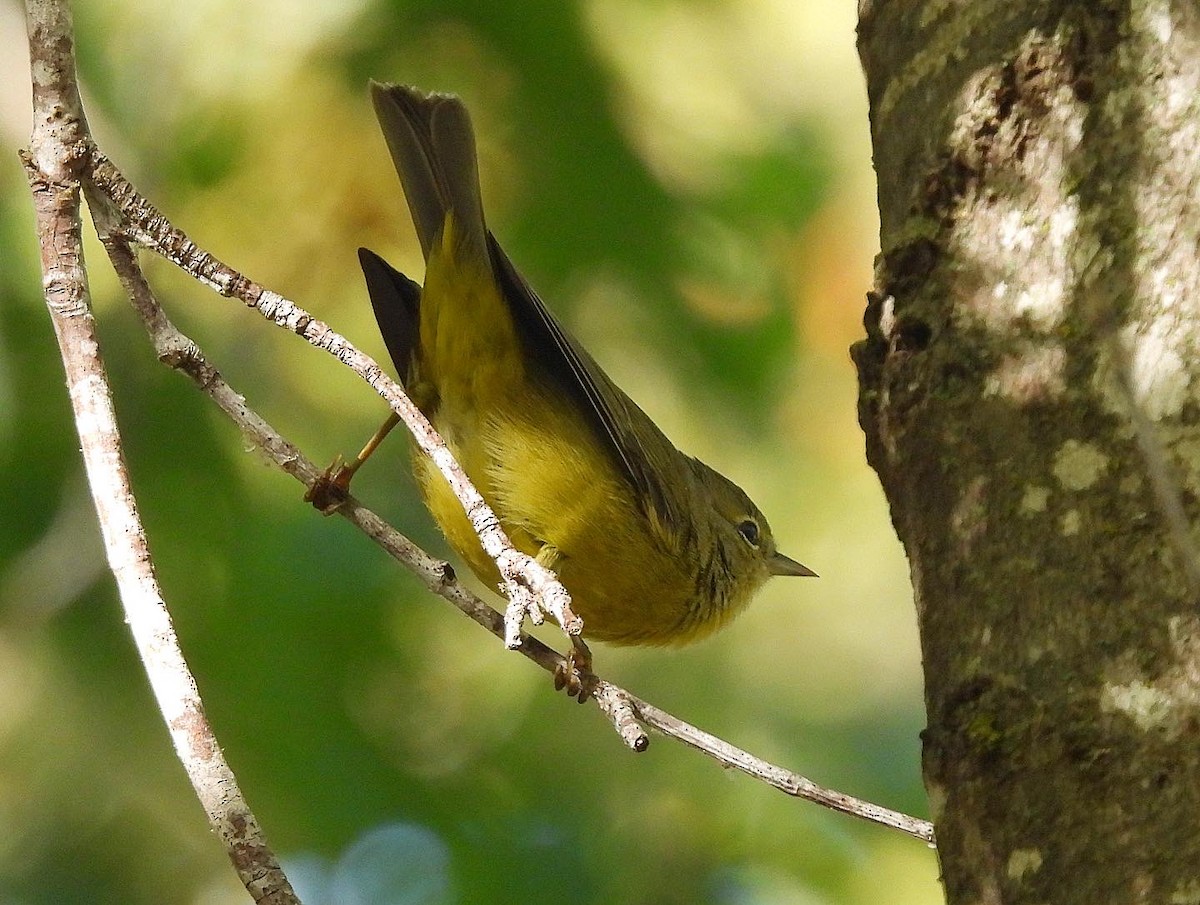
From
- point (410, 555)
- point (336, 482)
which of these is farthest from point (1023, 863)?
point (336, 482)

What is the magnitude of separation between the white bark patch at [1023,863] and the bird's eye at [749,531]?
356 centimetres

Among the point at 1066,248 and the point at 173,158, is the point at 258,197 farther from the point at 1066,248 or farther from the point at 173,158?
the point at 1066,248

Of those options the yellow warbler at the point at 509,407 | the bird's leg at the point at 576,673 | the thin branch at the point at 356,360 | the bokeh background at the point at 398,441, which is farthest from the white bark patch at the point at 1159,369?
the bokeh background at the point at 398,441

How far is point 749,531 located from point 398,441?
142cm

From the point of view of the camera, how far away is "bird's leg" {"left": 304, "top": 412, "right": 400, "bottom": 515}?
3282 mm

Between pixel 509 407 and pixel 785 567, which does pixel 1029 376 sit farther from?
pixel 785 567

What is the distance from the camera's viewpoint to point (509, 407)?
169 inches

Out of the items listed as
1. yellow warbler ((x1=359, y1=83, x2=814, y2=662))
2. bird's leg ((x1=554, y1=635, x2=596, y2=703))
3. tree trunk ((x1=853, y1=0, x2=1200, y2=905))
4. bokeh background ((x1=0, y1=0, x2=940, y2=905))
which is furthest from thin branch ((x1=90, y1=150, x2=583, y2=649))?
bokeh background ((x1=0, y1=0, x2=940, y2=905))

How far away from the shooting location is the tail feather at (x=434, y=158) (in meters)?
4.07

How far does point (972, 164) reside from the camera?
6.76 feet

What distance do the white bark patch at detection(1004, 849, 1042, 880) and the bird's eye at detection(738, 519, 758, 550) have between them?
356 centimetres

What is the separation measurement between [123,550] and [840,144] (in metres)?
3.72

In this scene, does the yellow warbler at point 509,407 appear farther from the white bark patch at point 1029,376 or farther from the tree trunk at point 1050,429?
the white bark patch at point 1029,376

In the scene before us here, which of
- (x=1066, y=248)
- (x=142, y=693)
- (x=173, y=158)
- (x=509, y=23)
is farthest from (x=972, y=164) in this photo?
(x=142, y=693)
